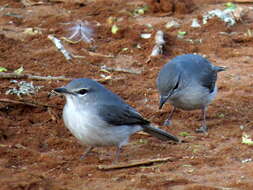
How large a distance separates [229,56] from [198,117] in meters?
2.71

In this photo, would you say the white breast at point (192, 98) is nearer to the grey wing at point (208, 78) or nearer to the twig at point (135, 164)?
the grey wing at point (208, 78)

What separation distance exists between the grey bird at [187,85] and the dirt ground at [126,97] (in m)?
0.39

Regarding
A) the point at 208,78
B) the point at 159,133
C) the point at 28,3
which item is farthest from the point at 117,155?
the point at 28,3

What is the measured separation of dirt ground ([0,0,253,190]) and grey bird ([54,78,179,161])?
365 millimetres

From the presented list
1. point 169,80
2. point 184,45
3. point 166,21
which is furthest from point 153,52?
point 169,80

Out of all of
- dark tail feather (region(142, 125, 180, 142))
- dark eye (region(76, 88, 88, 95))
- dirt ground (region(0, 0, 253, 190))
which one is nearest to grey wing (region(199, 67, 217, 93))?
dirt ground (region(0, 0, 253, 190))

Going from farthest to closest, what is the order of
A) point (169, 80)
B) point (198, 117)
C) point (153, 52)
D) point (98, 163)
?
1. point (153, 52)
2. point (198, 117)
3. point (169, 80)
4. point (98, 163)

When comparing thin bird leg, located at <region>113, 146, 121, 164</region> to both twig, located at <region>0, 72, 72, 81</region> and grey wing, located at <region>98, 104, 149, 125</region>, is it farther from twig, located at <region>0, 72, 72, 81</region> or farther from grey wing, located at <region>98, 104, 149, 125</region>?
twig, located at <region>0, 72, 72, 81</region>

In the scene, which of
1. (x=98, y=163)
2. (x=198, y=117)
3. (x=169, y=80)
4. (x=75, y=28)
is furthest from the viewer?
(x=75, y=28)

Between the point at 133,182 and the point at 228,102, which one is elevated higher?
the point at 133,182

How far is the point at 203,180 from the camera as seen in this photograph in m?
7.71

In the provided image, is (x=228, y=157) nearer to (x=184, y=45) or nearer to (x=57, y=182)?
(x=57, y=182)

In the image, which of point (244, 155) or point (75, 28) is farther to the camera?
point (75, 28)

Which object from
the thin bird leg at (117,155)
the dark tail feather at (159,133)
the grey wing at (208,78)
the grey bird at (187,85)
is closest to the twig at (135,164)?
the thin bird leg at (117,155)
